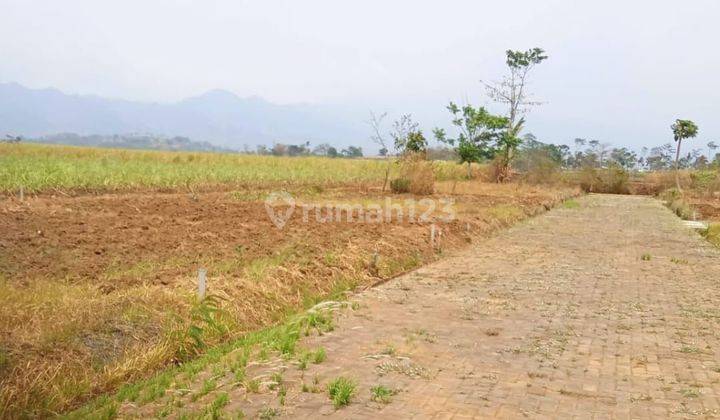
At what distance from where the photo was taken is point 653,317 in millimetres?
7750

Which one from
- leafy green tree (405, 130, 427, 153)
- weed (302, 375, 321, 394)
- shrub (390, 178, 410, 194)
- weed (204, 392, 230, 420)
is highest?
leafy green tree (405, 130, 427, 153)

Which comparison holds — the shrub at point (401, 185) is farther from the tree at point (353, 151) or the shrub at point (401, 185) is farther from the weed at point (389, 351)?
the tree at point (353, 151)

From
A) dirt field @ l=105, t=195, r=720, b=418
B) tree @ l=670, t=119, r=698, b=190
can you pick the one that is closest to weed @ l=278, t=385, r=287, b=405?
dirt field @ l=105, t=195, r=720, b=418

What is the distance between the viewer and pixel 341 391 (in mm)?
4707

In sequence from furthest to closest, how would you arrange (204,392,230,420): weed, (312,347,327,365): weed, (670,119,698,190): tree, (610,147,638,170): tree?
(610,147,638,170): tree < (670,119,698,190): tree < (312,347,327,365): weed < (204,392,230,420): weed

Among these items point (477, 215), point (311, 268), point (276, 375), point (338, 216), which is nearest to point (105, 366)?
point (276, 375)

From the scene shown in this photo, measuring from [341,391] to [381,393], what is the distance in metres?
0.32

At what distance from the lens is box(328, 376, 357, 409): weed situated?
4613 millimetres

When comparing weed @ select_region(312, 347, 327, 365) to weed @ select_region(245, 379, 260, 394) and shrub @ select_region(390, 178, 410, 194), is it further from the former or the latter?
shrub @ select_region(390, 178, 410, 194)

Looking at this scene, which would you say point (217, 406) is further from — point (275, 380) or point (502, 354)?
point (502, 354)

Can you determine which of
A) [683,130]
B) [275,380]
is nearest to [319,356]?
[275,380]

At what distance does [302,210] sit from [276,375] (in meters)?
11.2

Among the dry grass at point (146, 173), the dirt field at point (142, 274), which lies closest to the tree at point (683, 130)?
the dry grass at point (146, 173)

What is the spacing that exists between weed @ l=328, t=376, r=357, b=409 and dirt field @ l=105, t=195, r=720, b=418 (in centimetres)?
4
